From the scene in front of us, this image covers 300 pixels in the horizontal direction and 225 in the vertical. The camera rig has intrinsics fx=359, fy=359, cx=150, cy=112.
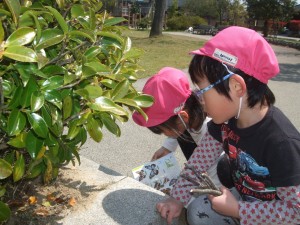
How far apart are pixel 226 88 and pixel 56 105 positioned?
2.74ft

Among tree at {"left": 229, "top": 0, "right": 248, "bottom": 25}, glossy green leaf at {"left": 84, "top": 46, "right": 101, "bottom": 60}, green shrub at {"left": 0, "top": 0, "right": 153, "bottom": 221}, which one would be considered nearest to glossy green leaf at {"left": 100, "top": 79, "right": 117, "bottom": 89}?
green shrub at {"left": 0, "top": 0, "right": 153, "bottom": 221}

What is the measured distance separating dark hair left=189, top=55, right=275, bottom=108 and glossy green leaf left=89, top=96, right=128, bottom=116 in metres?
0.62

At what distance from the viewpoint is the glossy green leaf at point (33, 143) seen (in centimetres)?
129

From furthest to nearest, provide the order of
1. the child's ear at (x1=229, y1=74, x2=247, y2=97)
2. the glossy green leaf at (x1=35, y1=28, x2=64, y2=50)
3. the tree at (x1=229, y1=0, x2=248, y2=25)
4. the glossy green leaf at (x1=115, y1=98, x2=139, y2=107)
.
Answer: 1. the tree at (x1=229, y1=0, x2=248, y2=25)
2. the child's ear at (x1=229, y1=74, x2=247, y2=97)
3. the glossy green leaf at (x1=115, y1=98, x2=139, y2=107)
4. the glossy green leaf at (x1=35, y1=28, x2=64, y2=50)

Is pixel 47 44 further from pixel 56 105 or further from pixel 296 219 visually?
pixel 296 219

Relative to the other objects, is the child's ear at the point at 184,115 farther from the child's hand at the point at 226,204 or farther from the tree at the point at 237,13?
the tree at the point at 237,13

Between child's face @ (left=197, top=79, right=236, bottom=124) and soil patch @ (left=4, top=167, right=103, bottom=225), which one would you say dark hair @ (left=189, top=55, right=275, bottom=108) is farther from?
soil patch @ (left=4, top=167, right=103, bottom=225)

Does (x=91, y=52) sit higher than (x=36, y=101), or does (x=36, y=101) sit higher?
(x=91, y=52)

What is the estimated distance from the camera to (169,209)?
198cm

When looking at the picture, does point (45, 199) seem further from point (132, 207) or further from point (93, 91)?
point (93, 91)

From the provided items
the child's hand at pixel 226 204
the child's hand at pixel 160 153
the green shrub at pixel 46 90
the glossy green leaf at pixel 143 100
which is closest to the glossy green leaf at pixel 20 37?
the green shrub at pixel 46 90

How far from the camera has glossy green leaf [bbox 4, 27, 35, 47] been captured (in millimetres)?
1111

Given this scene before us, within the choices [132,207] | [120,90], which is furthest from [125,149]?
[120,90]

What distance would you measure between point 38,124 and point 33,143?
13cm
